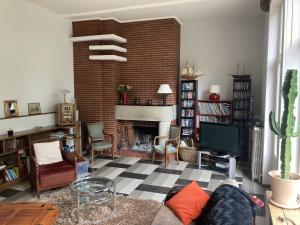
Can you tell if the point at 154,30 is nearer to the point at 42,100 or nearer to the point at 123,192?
the point at 42,100

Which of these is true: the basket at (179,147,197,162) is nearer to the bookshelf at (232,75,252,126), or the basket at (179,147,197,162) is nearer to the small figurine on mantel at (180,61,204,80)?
the bookshelf at (232,75,252,126)

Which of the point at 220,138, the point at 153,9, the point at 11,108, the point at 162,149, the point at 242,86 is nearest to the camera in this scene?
the point at 11,108

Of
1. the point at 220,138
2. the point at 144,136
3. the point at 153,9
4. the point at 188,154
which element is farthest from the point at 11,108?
the point at 220,138

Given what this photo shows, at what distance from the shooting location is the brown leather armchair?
3600 mm

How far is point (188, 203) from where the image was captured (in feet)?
7.55

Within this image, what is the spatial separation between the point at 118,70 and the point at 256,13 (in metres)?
3.38

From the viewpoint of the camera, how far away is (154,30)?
18.8 feet

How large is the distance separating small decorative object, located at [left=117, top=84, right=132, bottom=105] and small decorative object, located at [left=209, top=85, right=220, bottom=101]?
1945 mm

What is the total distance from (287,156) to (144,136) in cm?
458

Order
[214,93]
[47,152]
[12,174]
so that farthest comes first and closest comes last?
[214,93] < [12,174] < [47,152]

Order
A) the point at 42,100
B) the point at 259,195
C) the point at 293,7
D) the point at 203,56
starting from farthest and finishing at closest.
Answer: the point at 203,56, the point at 42,100, the point at 259,195, the point at 293,7

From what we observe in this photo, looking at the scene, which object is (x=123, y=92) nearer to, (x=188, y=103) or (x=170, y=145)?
(x=188, y=103)

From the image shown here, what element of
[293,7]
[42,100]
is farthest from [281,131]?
[42,100]

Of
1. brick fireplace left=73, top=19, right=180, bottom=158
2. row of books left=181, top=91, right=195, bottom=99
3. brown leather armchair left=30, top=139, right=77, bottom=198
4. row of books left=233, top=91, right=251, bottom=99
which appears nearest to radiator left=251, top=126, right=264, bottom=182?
row of books left=233, top=91, right=251, bottom=99
